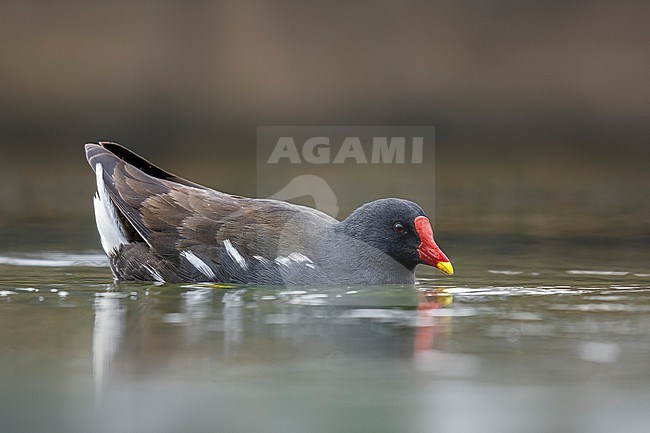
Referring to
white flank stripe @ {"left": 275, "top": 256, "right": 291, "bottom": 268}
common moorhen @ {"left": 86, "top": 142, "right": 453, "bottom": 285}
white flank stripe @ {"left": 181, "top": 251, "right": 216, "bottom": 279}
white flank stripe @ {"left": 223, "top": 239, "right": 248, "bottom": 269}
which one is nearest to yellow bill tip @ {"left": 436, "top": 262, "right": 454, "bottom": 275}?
common moorhen @ {"left": 86, "top": 142, "right": 453, "bottom": 285}

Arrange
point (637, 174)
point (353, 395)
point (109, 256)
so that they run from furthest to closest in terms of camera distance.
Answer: point (637, 174)
point (109, 256)
point (353, 395)

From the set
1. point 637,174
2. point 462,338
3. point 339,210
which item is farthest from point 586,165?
point 462,338

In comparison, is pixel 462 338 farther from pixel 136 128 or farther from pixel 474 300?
pixel 136 128

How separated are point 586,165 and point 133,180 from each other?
8.23 metres

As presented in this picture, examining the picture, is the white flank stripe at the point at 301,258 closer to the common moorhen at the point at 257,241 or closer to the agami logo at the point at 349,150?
the common moorhen at the point at 257,241

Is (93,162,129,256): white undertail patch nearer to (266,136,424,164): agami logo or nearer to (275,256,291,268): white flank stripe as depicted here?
(275,256,291,268): white flank stripe

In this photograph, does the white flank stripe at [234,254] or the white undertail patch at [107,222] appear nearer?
the white flank stripe at [234,254]

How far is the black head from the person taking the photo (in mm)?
8586

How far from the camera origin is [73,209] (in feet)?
39.6

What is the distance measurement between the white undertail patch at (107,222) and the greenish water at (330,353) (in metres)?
0.23

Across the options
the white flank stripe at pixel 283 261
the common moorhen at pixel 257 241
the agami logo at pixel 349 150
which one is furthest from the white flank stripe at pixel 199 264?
the agami logo at pixel 349 150

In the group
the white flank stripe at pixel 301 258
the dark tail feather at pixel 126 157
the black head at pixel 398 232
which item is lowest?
the white flank stripe at pixel 301 258

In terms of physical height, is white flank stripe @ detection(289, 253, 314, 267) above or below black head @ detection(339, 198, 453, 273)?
below

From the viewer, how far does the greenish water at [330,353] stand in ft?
18.9
